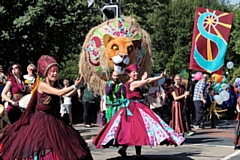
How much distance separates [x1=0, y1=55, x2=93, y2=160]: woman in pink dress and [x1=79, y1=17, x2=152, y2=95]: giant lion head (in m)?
4.27

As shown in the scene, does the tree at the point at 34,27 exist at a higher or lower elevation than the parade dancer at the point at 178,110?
higher

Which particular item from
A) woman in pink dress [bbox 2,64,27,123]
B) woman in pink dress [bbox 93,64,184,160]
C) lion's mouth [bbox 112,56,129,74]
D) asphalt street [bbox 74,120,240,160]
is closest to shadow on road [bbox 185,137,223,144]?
asphalt street [bbox 74,120,240,160]

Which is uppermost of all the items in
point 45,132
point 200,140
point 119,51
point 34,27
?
point 34,27

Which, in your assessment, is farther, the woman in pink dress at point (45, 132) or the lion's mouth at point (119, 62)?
the lion's mouth at point (119, 62)

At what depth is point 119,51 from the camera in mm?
10586

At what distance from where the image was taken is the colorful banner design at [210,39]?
16.3 meters

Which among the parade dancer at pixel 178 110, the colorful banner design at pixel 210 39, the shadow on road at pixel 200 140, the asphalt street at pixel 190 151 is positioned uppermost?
the colorful banner design at pixel 210 39

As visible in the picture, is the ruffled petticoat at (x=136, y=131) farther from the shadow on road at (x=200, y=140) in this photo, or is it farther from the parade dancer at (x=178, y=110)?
the shadow on road at (x=200, y=140)

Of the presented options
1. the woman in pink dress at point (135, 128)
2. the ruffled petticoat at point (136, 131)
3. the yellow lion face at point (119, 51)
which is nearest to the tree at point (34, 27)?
the yellow lion face at point (119, 51)

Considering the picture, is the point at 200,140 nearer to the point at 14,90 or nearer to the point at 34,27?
the point at 14,90

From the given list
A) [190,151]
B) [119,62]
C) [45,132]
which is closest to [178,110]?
[190,151]

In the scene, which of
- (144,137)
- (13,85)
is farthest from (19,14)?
(144,137)

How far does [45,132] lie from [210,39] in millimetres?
11179

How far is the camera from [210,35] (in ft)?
53.6
